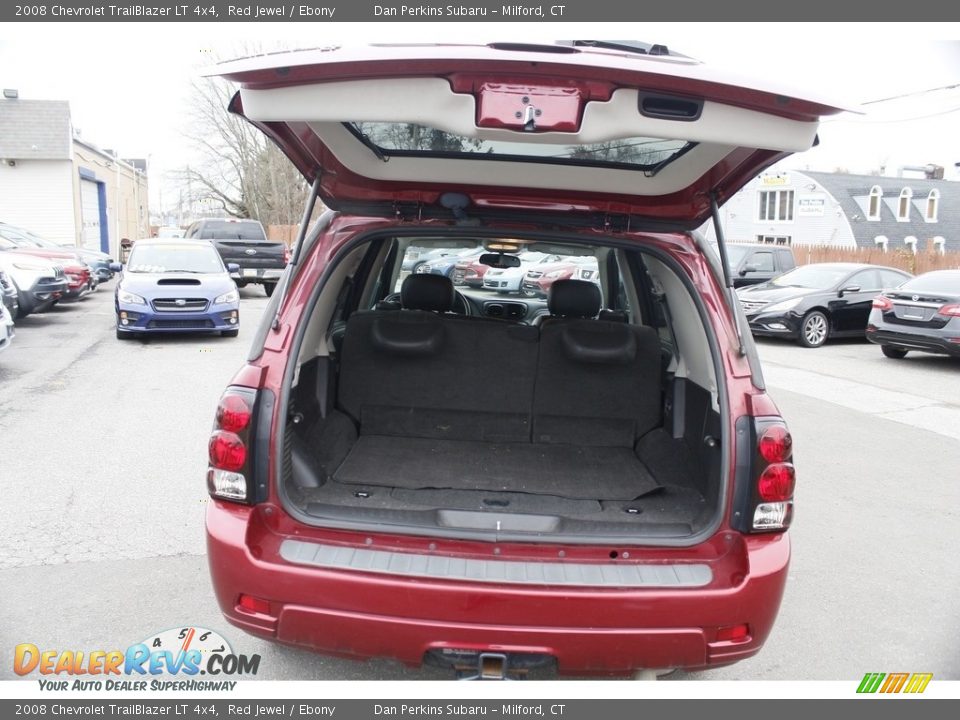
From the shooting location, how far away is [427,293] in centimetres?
428

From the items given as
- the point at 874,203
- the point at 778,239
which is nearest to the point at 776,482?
the point at 778,239

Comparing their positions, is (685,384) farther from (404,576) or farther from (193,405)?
(193,405)

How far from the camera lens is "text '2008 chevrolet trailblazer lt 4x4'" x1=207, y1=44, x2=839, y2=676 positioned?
2162 millimetres

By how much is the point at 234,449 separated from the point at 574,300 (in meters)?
2.19

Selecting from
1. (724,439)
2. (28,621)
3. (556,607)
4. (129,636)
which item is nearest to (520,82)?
(724,439)

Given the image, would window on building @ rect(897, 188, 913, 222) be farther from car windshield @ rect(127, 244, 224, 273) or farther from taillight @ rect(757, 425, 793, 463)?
taillight @ rect(757, 425, 793, 463)

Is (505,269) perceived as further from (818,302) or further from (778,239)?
(778,239)

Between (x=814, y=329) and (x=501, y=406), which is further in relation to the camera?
(x=814, y=329)

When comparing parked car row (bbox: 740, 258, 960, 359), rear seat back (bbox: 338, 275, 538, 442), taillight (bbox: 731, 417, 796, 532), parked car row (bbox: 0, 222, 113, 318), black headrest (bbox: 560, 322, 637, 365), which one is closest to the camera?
taillight (bbox: 731, 417, 796, 532)

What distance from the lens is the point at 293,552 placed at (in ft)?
8.33

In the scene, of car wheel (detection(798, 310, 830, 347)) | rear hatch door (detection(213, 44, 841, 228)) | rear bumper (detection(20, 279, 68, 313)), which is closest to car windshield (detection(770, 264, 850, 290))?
car wheel (detection(798, 310, 830, 347))

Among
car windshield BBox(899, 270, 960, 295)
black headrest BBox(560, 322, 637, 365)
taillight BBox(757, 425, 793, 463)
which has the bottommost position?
car windshield BBox(899, 270, 960, 295)

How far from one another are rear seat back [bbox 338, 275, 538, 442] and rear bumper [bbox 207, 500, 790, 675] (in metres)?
1.66

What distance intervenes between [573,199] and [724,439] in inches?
43.4
